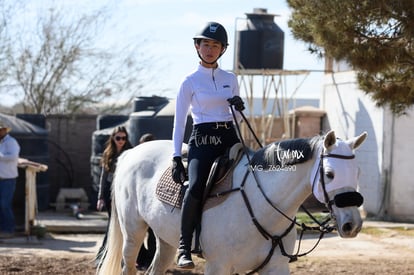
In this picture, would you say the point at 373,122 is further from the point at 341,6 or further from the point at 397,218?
the point at 341,6

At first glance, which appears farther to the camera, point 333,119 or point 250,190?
point 333,119

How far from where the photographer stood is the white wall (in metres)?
16.0

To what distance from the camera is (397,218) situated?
50.9ft

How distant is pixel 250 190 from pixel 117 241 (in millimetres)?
2282

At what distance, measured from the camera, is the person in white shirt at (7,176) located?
11.8 meters

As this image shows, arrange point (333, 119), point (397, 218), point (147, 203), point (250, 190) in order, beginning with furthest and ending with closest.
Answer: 1. point (333, 119)
2. point (397, 218)
3. point (147, 203)
4. point (250, 190)

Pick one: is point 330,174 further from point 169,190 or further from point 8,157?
point 8,157

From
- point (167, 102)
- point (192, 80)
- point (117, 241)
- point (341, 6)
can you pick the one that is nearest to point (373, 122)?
point (167, 102)

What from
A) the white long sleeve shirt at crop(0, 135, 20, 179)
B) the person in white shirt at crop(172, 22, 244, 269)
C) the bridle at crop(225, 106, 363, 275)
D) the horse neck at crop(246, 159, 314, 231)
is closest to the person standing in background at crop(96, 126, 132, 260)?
the white long sleeve shirt at crop(0, 135, 20, 179)

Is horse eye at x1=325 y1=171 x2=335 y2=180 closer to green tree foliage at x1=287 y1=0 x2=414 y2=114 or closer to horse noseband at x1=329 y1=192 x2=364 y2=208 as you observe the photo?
horse noseband at x1=329 y1=192 x2=364 y2=208

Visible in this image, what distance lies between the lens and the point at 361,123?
1677 cm

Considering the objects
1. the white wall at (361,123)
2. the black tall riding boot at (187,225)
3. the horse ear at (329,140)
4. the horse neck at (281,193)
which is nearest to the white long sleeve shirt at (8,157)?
the black tall riding boot at (187,225)

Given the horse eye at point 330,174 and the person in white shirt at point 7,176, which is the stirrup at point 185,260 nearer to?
the horse eye at point 330,174

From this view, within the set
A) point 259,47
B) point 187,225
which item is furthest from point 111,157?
point 259,47
